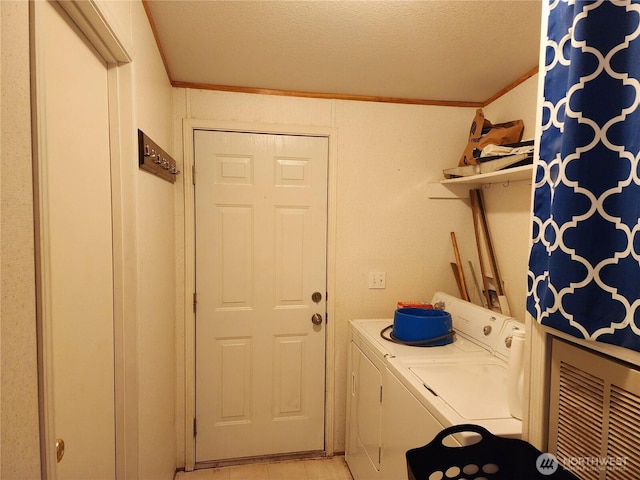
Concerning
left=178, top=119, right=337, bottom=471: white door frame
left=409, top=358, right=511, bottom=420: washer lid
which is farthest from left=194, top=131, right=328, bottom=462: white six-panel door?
left=409, top=358, right=511, bottom=420: washer lid

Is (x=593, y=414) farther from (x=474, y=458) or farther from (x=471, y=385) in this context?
(x=471, y=385)

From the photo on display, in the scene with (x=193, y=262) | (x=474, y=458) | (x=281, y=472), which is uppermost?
(x=193, y=262)

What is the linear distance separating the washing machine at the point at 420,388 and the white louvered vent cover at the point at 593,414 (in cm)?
28

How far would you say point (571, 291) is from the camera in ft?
2.77

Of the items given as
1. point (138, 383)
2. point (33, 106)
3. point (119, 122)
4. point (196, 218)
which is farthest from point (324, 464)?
point (33, 106)

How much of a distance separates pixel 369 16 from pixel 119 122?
42.2 inches

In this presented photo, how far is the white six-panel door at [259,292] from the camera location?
235 cm

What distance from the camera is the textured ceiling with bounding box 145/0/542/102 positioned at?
1.51 meters

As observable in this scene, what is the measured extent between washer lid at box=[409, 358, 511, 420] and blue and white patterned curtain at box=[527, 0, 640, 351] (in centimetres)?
55

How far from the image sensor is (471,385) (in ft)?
4.96

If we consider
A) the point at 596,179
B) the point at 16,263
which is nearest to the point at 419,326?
the point at 596,179

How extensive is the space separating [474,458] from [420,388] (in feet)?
1.28

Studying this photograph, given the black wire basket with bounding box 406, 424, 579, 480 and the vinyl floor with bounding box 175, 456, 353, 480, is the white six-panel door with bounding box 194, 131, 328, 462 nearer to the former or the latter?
the vinyl floor with bounding box 175, 456, 353, 480

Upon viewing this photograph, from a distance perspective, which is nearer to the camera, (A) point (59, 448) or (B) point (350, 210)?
(A) point (59, 448)
